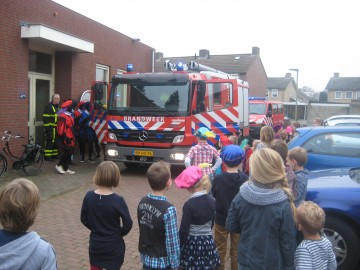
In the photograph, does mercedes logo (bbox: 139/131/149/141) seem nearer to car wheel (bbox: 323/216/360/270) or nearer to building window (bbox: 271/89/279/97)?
car wheel (bbox: 323/216/360/270)

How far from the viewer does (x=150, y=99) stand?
9711 millimetres

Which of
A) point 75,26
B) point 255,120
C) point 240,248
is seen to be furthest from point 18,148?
point 255,120

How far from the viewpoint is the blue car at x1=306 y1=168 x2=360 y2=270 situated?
4.25m

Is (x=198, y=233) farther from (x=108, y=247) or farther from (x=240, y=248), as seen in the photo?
(x=108, y=247)

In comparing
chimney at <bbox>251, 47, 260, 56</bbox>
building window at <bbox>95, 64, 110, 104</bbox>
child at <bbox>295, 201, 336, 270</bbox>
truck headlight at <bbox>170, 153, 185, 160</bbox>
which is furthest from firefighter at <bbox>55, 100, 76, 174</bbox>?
chimney at <bbox>251, 47, 260, 56</bbox>

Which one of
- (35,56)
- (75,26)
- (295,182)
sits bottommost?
(295,182)

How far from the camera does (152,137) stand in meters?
9.57

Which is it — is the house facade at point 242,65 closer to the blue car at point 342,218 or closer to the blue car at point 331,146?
the blue car at point 331,146

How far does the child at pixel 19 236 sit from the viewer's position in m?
2.08

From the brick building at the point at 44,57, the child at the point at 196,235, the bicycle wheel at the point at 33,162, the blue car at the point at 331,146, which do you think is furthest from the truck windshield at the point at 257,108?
the child at the point at 196,235

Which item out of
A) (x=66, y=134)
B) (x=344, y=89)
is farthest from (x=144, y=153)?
(x=344, y=89)

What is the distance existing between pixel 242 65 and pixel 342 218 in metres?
38.4

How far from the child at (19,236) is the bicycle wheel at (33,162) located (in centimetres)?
781

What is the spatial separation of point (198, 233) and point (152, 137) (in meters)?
6.39
